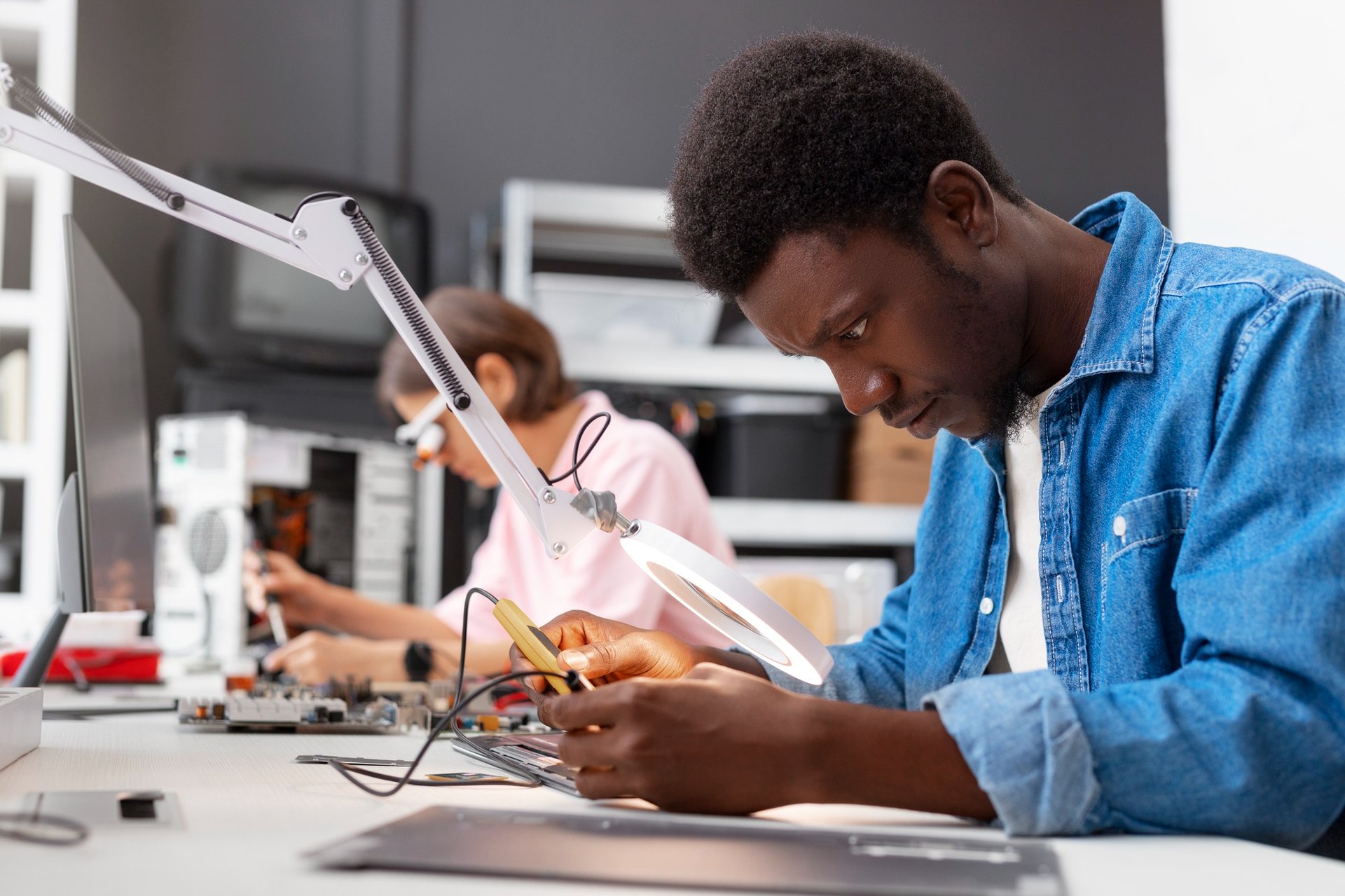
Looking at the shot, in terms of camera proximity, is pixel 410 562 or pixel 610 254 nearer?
pixel 410 562

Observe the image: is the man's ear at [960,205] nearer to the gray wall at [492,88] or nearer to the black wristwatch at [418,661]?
the black wristwatch at [418,661]

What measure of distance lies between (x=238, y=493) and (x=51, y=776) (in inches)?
62.7

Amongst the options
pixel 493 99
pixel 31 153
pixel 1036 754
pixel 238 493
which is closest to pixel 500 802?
pixel 1036 754

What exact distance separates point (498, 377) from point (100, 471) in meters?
0.89

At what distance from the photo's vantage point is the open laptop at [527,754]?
2.53 feet

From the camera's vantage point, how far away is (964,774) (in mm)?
653

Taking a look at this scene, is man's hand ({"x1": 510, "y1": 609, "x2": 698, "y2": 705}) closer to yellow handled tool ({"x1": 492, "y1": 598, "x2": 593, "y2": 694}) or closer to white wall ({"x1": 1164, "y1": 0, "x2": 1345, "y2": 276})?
yellow handled tool ({"x1": 492, "y1": 598, "x2": 593, "y2": 694})

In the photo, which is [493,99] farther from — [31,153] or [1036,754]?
[1036,754]

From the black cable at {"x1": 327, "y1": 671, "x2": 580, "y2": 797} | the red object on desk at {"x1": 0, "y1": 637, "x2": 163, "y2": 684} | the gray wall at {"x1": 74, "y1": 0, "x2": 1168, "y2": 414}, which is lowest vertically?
the red object on desk at {"x1": 0, "y1": 637, "x2": 163, "y2": 684}

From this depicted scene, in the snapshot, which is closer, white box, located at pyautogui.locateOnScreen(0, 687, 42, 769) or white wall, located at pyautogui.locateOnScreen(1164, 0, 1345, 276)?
white box, located at pyautogui.locateOnScreen(0, 687, 42, 769)

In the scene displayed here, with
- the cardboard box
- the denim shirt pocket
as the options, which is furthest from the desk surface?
the cardboard box

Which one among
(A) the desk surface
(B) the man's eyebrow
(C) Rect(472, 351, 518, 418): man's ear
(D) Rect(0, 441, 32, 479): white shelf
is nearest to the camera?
(A) the desk surface

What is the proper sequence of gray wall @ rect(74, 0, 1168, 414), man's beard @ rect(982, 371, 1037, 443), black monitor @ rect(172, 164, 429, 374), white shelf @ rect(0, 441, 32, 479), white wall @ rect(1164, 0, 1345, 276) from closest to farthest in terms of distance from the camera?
man's beard @ rect(982, 371, 1037, 443) < white wall @ rect(1164, 0, 1345, 276) < white shelf @ rect(0, 441, 32, 479) < black monitor @ rect(172, 164, 429, 374) < gray wall @ rect(74, 0, 1168, 414)

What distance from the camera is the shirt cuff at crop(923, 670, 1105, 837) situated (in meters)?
0.63
